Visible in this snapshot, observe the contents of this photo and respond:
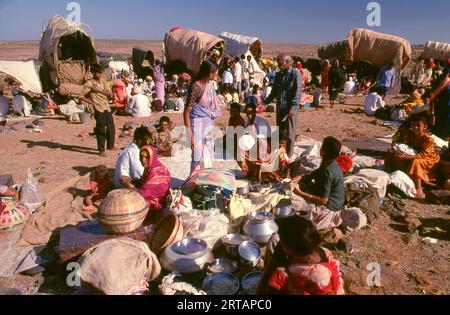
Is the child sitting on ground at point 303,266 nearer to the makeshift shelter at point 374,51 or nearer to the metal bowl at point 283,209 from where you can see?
the metal bowl at point 283,209

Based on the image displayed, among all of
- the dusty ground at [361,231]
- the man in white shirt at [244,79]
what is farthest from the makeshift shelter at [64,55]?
the man in white shirt at [244,79]

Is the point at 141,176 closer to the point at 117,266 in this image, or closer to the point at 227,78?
the point at 117,266

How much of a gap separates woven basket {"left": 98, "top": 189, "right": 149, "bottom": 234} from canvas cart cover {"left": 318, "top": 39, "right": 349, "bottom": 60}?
1798cm

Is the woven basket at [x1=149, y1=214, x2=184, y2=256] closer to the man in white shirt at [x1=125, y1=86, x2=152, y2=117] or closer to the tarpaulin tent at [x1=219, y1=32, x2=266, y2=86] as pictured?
the man in white shirt at [x1=125, y1=86, x2=152, y2=117]

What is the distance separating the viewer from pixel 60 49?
13703 millimetres

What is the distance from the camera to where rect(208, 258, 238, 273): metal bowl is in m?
3.26

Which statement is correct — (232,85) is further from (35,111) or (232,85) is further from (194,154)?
(194,154)

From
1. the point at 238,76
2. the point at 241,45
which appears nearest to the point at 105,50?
the point at 241,45

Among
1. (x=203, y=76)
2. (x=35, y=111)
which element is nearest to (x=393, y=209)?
(x=203, y=76)

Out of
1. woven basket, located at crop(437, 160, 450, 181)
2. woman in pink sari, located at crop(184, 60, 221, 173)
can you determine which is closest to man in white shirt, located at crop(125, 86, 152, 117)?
woman in pink sari, located at crop(184, 60, 221, 173)

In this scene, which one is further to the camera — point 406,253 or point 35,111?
point 35,111
